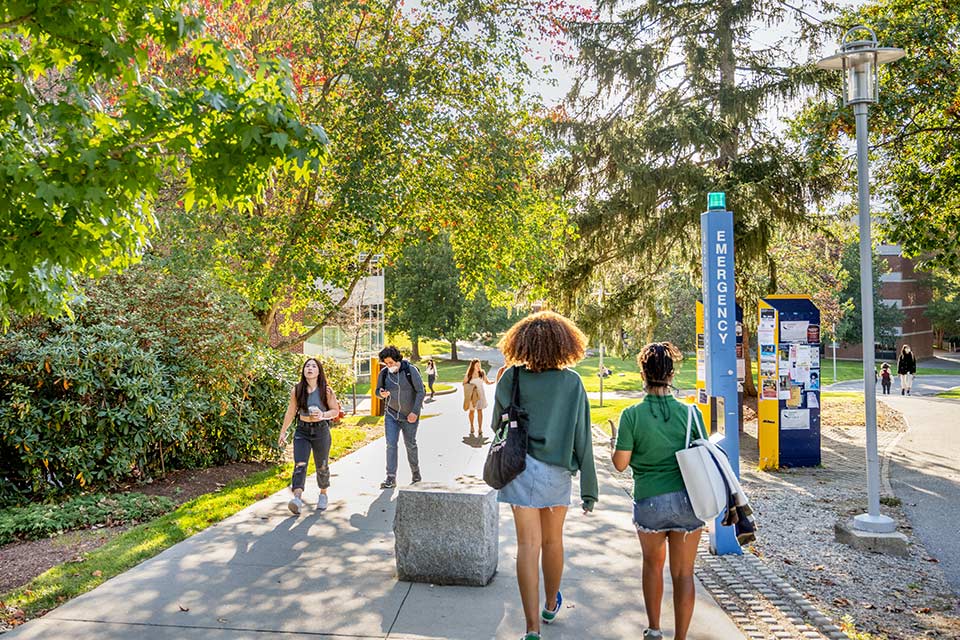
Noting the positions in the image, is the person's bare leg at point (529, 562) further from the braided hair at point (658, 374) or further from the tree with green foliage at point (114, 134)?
the tree with green foliage at point (114, 134)

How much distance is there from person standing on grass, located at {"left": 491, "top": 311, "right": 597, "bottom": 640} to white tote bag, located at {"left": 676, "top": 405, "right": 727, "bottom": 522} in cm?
53

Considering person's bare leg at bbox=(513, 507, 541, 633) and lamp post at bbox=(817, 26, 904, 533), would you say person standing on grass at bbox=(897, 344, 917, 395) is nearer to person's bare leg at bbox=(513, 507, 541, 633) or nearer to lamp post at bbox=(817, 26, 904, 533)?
lamp post at bbox=(817, 26, 904, 533)

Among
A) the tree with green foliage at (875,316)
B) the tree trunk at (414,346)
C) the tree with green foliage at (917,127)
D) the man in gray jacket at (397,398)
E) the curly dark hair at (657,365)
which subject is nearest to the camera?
the curly dark hair at (657,365)

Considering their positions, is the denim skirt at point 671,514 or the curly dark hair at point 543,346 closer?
the denim skirt at point 671,514

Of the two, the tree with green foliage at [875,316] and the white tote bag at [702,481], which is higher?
the tree with green foliage at [875,316]

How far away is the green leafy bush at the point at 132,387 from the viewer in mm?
8219

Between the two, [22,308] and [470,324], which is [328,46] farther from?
[470,324]

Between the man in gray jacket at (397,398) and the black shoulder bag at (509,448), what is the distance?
16.3 ft

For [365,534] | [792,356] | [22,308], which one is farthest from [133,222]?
[792,356]

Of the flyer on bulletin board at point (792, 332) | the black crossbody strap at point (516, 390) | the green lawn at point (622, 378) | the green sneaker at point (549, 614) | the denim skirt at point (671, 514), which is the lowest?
the green lawn at point (622, 378)

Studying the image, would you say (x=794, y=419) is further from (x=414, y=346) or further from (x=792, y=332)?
(x=414, y=346)

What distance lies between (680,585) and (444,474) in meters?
6.82

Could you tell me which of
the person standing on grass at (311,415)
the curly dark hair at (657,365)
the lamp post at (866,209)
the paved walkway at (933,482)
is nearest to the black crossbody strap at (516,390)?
the curly dark hair at (657,365)

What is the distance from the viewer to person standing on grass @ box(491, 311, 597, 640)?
4258 mm
